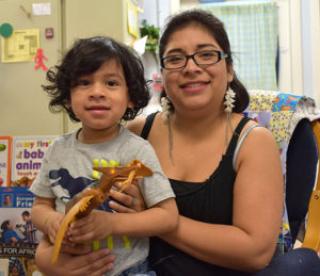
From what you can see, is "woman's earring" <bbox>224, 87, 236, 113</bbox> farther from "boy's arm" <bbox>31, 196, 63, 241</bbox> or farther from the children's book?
the children's book

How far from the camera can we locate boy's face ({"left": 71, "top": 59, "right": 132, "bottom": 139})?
40.3 inches

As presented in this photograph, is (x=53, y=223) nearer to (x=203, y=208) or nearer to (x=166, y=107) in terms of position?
(x=203, y=208)

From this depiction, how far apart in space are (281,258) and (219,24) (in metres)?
0.68

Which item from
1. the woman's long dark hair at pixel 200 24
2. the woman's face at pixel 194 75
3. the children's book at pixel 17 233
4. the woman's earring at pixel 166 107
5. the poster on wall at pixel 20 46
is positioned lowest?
the children's book at pixel 17 233

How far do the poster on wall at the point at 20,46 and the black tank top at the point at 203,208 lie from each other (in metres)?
1.06

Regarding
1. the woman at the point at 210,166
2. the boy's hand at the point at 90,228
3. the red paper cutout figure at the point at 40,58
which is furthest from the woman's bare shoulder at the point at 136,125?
the red paper cutout figure at the point at 40,58

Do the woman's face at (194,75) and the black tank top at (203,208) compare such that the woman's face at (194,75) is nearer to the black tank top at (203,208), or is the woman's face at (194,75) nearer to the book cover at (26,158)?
the black tank top at (203,208)

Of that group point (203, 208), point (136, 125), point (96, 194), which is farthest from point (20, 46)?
point (96, 194)

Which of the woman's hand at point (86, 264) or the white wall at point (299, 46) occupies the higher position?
the white wall at point (299, 46)

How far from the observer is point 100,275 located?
3.19ft

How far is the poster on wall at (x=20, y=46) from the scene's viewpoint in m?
1.82

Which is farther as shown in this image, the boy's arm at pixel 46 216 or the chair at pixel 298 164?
the chair at pixel 298 164

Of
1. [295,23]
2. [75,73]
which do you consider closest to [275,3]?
[295,23]

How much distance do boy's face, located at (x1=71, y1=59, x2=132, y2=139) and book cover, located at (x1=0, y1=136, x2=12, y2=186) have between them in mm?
909
